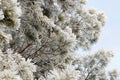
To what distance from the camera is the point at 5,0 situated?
4.96m

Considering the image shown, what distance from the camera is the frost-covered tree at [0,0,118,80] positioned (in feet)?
16.4

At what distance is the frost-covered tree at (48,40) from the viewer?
5.00 metres

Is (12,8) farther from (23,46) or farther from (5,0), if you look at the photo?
(23,46)

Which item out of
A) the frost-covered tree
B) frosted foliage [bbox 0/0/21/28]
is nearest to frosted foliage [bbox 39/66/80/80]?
the frost-covered tree

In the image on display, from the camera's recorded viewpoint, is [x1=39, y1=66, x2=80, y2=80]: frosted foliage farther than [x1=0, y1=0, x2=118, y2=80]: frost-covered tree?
No

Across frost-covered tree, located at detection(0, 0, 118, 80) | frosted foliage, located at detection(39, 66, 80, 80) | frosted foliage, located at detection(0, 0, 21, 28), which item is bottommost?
frosted foliage, located at detection(39, 66, 80, 80)

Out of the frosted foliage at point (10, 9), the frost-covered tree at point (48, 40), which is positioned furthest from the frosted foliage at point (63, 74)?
the frosted foliage at point (10, 9)

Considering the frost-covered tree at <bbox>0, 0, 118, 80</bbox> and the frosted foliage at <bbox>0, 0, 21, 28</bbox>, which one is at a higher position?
the frost-covered tree at <bbox>0, 0, 118, 80</bbox>

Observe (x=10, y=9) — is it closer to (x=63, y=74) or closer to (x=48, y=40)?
(x=63, y=74)

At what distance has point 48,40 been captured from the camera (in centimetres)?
1172

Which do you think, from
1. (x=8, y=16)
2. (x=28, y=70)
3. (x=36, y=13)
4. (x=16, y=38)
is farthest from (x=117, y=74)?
(x=8, y=16)

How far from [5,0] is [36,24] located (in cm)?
470

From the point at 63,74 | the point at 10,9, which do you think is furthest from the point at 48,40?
the point at 63,74

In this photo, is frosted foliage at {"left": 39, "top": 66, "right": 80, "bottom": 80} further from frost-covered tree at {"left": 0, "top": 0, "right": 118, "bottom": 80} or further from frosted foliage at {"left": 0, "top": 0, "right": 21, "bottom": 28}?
frosted foliage at {"left": 0, "top": 0, "right": 21, "bottom": 28}
